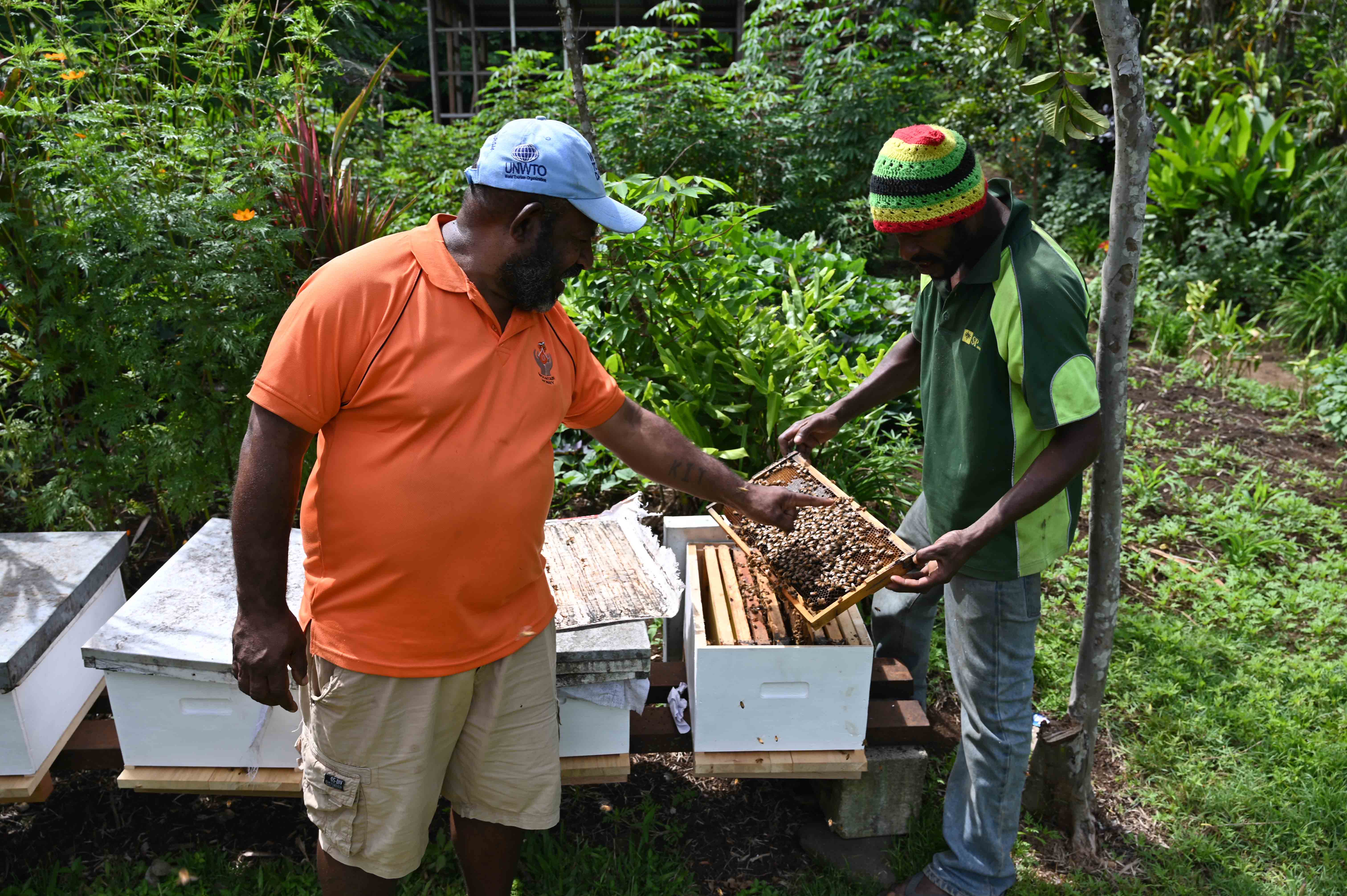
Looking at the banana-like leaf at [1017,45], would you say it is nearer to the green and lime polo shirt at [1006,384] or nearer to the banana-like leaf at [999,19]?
the banana-like leaf at [999,19]

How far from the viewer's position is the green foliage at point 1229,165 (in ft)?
28.7

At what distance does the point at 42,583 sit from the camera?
9.31 ft

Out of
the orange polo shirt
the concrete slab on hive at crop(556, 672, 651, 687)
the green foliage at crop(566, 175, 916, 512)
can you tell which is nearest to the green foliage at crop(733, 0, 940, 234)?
the green foliage at crop(566, 175, 916, 512)

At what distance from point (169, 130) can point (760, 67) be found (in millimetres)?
7046

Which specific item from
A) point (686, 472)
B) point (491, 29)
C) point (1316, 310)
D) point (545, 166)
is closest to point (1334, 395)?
point (1316, 310)

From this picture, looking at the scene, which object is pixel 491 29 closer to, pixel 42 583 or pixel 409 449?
pixel 42 583

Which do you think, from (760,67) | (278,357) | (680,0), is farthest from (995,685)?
(680,0)

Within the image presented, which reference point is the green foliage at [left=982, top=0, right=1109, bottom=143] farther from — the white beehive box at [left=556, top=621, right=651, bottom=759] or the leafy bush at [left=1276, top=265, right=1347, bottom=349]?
the leafy bush at [left=1276, top=265, right=1347, bottom=349]

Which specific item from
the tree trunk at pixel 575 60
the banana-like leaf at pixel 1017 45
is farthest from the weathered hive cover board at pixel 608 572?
the tree trunk at pixel 575 60

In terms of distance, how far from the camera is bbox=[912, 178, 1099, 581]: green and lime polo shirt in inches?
92.6

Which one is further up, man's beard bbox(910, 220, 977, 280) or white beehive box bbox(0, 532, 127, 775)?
man's beard bbox(910, 220, 977, 280)

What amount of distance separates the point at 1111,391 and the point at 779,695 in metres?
1.34

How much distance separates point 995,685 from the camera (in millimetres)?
2664

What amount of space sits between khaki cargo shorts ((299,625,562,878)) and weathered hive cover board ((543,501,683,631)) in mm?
396
